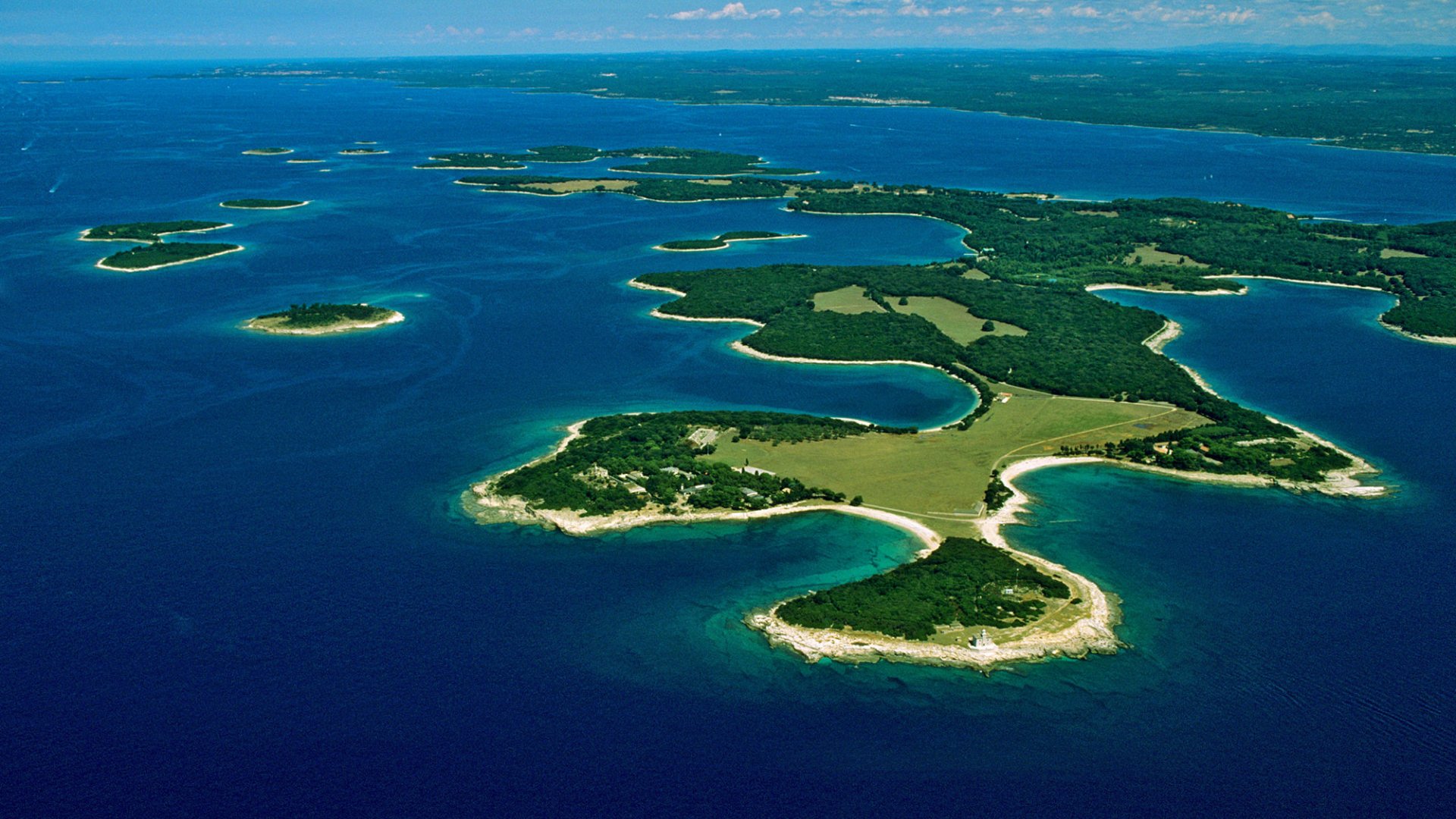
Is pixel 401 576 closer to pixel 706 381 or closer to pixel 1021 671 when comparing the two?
pixel 1021 671

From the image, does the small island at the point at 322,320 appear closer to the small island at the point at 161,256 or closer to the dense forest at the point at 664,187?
the small island at the point at 161,256

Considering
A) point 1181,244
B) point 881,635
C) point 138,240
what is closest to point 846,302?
point 1181,244

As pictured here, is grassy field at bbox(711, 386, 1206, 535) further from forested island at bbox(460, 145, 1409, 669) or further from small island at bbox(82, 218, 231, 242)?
small island at bbox(82, 218, 231, 242)

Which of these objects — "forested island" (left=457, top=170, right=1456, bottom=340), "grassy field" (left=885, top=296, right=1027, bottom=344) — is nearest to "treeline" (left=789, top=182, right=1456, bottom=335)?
"forested island" (left=457, top=170, right=1456, bottom=340)

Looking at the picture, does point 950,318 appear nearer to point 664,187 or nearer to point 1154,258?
point 1154,258

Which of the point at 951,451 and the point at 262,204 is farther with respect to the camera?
the point at 262,204
